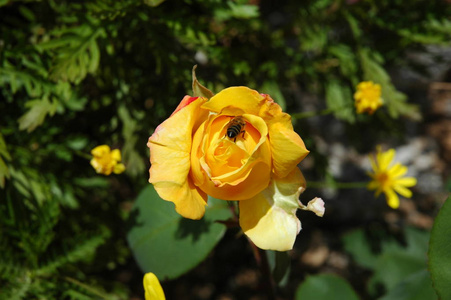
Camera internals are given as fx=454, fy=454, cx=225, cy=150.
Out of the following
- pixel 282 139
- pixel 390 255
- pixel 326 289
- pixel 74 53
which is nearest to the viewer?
pixel 282 139

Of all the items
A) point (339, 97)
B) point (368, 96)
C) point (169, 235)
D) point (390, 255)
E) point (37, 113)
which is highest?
point (37, 113)

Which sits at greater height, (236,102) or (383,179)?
(236,102)

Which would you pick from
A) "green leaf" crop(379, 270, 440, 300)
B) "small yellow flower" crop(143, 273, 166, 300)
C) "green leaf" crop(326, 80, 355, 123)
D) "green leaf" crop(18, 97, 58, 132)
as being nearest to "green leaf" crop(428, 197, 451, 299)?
"green leaf" crop(379, 270, 440, 300)

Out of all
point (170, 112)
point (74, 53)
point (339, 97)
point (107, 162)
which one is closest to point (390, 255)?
point (339, 97)

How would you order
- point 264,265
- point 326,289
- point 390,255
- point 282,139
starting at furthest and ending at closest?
point 390,255 < point 326,289 < point 264,265 < point 282,139

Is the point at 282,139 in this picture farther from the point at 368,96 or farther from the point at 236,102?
the point at 368,96

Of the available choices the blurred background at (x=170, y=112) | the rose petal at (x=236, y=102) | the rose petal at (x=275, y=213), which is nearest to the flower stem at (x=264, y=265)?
the blurred background at (x=170, y=112)

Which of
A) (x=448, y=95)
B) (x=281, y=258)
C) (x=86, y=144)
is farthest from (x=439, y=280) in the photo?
(x=448, y=95)
